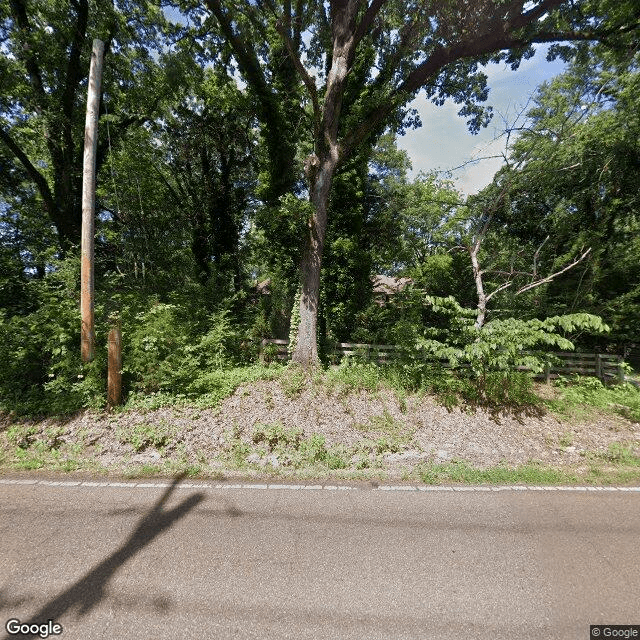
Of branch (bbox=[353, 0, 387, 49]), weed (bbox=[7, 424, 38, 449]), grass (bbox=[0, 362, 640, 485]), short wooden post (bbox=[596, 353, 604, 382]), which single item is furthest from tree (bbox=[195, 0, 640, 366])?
short wooden post (bbox=[596, 353, 604, 382])

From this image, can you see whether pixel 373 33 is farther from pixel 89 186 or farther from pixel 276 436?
pixel 276 436

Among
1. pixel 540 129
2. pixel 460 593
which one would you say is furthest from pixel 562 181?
pixel 460 593

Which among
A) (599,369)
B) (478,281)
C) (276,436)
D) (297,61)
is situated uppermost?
(297,61)

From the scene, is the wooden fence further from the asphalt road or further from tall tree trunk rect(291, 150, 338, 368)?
the asphalt road

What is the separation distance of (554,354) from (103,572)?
1075 centimetres

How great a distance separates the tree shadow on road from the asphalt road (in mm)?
11

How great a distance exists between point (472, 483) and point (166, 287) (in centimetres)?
1265

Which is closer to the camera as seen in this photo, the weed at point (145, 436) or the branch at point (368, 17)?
the weed at point (145, 436)

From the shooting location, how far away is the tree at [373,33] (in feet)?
24.0

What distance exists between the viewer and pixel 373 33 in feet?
31.2

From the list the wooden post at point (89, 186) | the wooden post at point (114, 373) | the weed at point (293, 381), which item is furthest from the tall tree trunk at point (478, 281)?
the wooden post at point (89, 186)

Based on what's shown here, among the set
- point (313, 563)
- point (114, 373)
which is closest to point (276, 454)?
point (313, 563)

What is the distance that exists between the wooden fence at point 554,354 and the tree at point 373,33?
1105mm

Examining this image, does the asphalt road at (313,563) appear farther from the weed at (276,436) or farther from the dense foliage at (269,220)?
the dense foliage at (269,220)
